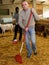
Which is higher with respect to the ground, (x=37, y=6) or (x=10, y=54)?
(x=37, y=6)

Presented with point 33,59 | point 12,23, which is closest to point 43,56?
point 33,59

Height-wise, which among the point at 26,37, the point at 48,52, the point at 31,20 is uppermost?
the point at 31,20

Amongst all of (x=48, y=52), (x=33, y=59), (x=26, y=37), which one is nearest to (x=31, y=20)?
(x=26, y=37)

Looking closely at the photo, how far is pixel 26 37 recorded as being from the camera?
16.2 ft

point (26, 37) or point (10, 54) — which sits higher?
point (26, 37)

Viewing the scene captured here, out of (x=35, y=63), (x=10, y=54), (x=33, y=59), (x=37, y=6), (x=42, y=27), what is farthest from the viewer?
(x=37, y=6)

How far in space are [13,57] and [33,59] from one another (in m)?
0.60

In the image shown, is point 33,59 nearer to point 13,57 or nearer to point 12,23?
point 13,57

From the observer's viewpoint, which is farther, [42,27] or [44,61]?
[42,27]

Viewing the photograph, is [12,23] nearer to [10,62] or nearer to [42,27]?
[42,27]

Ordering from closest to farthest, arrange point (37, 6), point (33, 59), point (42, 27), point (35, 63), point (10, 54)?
point (35, 63), point (33, 59), point (10, 54), point (42, 27), point (37, 6)

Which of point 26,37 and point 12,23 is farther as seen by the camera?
point 12,23

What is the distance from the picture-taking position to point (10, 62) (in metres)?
4.85

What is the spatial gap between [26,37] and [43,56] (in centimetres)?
84
